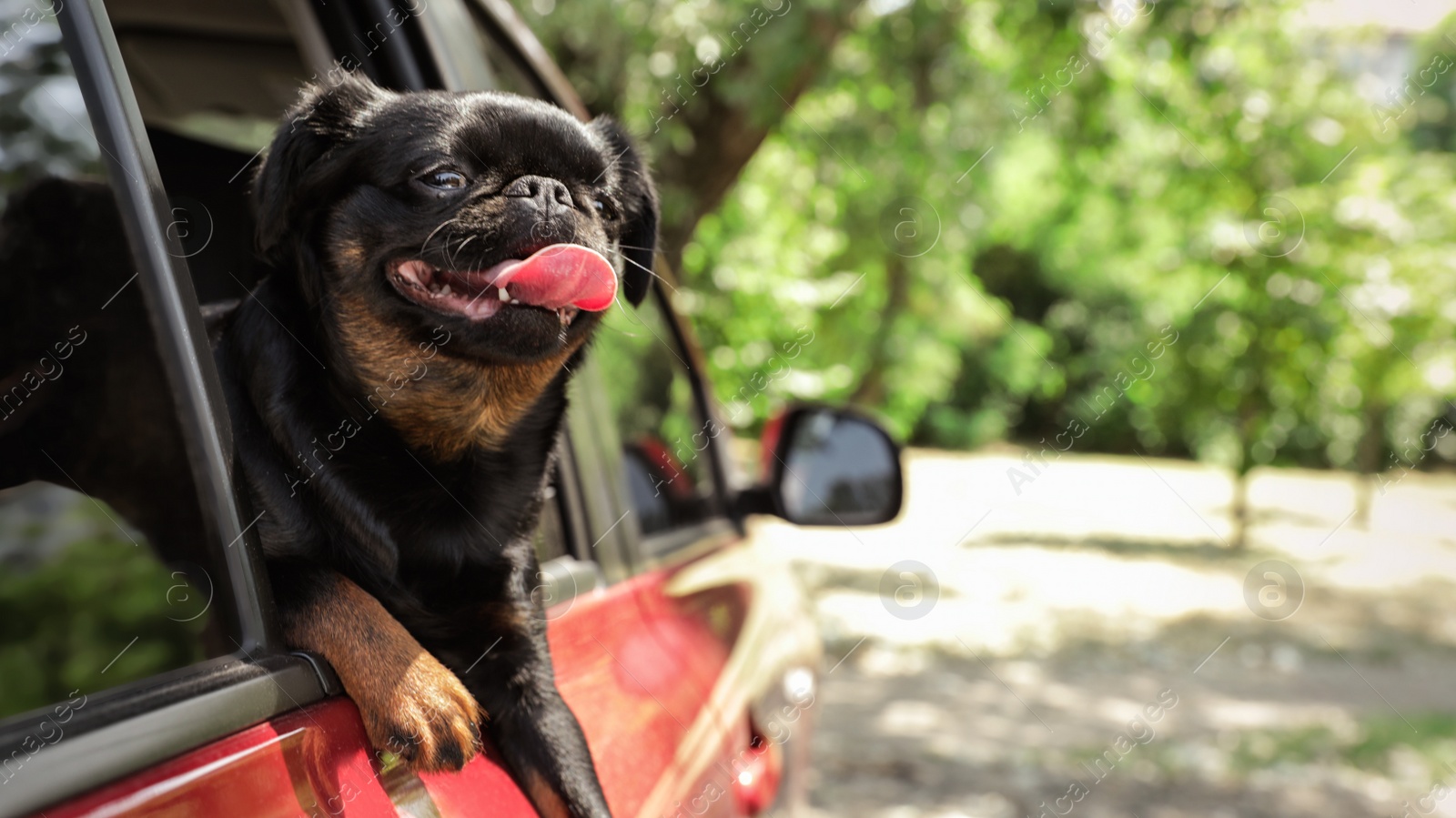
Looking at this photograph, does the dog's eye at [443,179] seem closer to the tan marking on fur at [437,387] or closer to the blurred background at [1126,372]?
the tan marking on fur at [437,387]

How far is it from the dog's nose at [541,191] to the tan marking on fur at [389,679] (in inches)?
22.2

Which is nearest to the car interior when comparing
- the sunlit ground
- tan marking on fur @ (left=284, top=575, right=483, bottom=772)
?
tan marking on fur @ (left=284, top=575, right=483, bottom=772)

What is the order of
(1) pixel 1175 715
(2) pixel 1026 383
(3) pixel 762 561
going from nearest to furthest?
1. (3) pixel 762 561
2. (1) pixel 1175 715
3. (2) pixel 1026 383

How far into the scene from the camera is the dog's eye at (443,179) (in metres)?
1.54

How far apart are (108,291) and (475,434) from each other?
20.9 inches

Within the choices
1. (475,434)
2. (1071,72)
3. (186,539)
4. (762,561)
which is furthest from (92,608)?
(1071,72)

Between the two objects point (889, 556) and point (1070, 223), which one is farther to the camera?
point (1070, 223)

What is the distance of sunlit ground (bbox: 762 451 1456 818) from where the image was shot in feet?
24.5

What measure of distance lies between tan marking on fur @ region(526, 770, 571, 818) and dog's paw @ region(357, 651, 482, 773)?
153mm

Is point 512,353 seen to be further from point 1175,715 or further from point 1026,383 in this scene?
point 1026,383

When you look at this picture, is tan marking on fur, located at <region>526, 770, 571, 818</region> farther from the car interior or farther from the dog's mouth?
the dog's mouth

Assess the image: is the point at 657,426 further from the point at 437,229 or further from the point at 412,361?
the point at 437,229

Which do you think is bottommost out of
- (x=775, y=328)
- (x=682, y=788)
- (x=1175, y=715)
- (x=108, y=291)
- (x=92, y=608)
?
(x=1175, y=715)

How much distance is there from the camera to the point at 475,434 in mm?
1733
